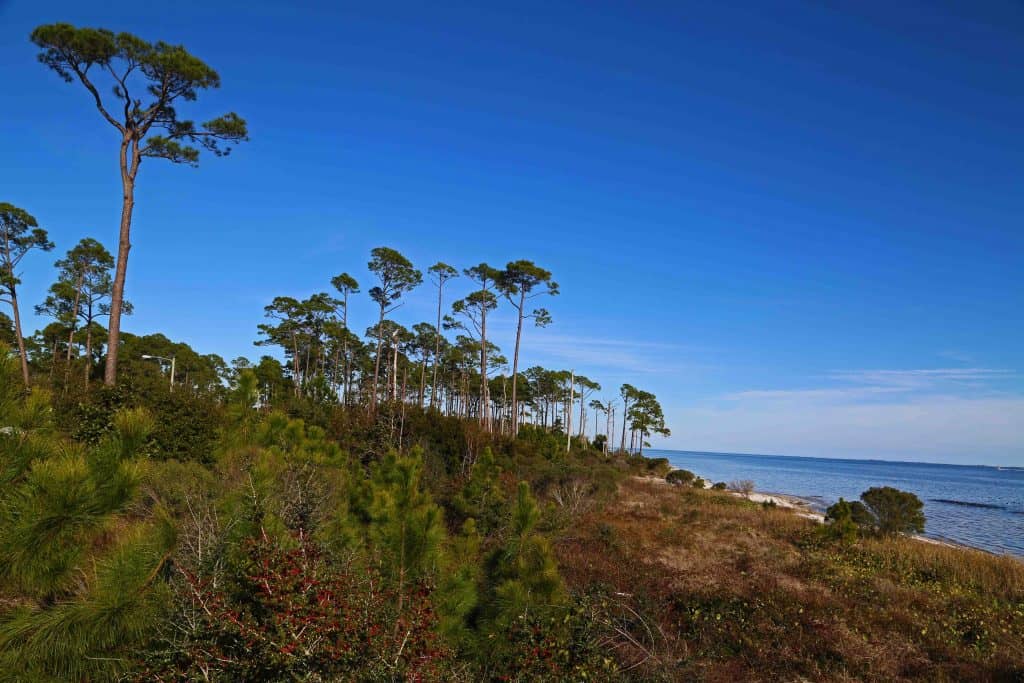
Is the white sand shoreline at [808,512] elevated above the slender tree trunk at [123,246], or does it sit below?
below

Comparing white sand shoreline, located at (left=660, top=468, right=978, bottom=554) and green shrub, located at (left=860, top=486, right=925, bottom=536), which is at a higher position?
green shrub, located at (left=860, top=486, right=925, bottom=536)

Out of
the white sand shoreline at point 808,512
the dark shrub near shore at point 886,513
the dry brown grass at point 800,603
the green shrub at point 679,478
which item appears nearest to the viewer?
the dry brown grass at point 800,603

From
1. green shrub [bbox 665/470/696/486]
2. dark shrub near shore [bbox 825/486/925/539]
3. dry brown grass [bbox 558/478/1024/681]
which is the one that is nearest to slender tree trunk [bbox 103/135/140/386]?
dry brown grass [bbox 558/478/1024/681]

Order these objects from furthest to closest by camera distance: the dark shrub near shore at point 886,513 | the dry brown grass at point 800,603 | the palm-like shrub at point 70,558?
the dark shrub near shore at point 886,513 < the dry brown grass at point 800,603 < the palm-like shrub at point 70,558

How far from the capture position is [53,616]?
2465 millimetres

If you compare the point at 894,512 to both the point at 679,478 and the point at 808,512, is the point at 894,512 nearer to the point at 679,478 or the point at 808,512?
the point at 808,512

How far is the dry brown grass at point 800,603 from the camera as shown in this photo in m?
6.17

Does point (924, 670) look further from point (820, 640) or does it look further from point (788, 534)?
point (788, 534)

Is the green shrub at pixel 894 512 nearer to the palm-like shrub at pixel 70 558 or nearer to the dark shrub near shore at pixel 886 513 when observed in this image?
the dark shrub near shore at pixel 886 513

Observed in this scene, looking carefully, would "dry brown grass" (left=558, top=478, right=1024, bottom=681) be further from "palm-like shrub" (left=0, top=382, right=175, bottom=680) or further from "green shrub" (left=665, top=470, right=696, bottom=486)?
"green shrub" (left=665, top=470, right=696, bottom=486)

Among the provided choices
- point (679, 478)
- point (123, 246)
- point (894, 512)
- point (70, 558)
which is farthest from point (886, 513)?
point (123, 246)

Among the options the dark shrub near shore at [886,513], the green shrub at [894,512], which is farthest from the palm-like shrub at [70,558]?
the green shrub at [894,512]

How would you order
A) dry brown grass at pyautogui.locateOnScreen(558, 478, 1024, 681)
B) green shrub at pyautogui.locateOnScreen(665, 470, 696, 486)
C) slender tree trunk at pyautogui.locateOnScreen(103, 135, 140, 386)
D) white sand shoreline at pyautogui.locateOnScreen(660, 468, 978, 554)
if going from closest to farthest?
dry brown grass at pyautogui.locateOnScreen(558, 478, 1024, 681) → slender tree trunk at pyautogui.locateOnScreen(103, 135, 140, 386) → white sand shoreline at pyautogui.locateOnScreen(660, 468, 978, 554) → green shrub at pyautogui.locateOnScreen(665, 470, 696, 486)

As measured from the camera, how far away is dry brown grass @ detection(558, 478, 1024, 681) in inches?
243
